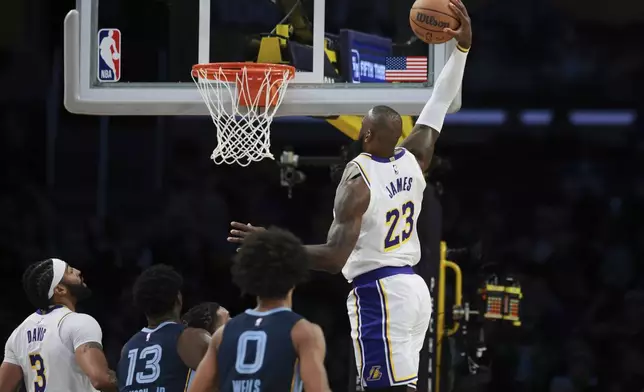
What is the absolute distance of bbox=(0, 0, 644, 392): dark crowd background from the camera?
10812 millimetres

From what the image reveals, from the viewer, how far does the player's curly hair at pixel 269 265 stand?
4164 mm

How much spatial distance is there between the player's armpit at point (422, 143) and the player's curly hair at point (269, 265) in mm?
1679

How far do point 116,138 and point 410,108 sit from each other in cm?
572

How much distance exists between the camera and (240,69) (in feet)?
22.1

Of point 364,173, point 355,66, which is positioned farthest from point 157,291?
point 355,66

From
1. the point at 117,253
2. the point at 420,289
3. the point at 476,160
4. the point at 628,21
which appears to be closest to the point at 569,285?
the point at 476,160

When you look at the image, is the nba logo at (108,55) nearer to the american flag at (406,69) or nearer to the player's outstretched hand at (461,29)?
the american flag at (406,69)

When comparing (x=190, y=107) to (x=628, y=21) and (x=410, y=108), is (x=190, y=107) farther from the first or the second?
(x=628, y=21)

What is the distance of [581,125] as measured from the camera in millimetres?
11258

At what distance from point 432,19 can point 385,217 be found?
1118mm

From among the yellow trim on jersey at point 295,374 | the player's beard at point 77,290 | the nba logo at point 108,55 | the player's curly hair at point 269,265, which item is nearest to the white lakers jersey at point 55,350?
the player's beard at point 77,290

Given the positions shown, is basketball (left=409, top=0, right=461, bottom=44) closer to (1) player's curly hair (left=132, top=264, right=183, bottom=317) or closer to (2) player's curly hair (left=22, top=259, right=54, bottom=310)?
(1) player's curly hair (left=132, top=264, right=183, bottom=317)

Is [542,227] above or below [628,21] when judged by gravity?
below

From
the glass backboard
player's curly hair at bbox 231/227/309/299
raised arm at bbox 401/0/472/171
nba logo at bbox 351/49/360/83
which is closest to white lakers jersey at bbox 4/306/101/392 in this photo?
the glass backboard
